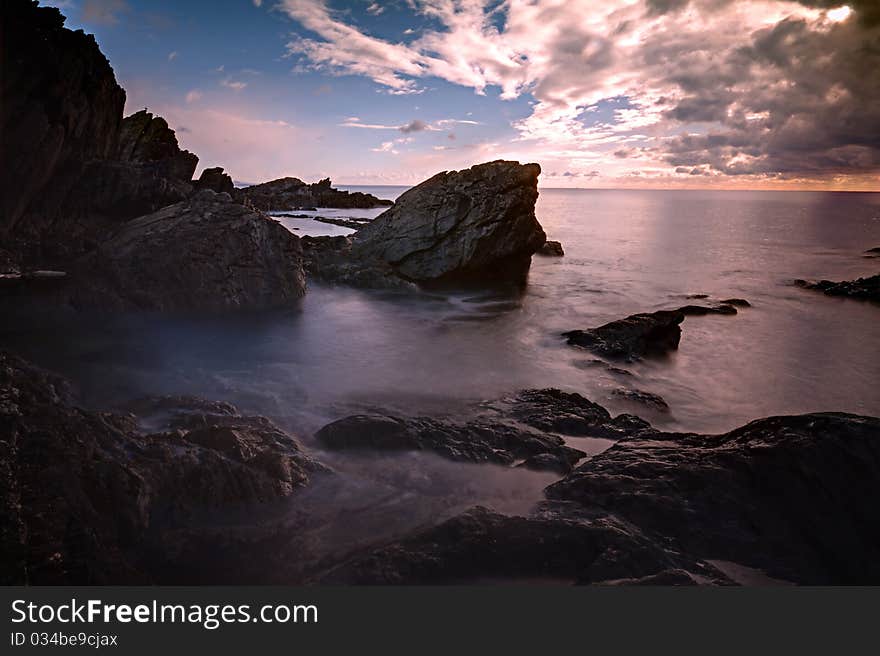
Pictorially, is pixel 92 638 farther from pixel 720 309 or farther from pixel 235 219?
pixel 720 309

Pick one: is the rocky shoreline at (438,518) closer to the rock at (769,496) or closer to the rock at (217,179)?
the rock at (769,496)

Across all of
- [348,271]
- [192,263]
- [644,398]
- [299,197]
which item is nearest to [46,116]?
[192,263]

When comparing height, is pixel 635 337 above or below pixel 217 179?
below

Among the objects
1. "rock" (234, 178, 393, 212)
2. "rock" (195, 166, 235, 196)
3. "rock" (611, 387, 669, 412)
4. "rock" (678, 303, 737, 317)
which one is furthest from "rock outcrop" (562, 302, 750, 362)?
Answer: "rock" (234, 178, 393, 212)

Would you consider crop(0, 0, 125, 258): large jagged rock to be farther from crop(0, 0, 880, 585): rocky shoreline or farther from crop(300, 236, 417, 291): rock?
crop(300, 236, 417, 291): rock

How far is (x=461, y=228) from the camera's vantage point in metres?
20.2

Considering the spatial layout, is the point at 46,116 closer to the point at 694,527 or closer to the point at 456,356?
the point at 456,356

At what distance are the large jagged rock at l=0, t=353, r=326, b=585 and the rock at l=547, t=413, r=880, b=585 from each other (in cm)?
330

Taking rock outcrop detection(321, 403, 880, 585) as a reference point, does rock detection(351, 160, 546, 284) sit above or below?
above

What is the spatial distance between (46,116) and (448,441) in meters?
12.2

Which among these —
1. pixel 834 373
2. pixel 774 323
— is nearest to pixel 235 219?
pixel 834 373

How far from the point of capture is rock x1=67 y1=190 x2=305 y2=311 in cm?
1190

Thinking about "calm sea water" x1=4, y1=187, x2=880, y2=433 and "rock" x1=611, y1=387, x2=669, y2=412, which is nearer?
"calm sea water" x1=4, y1=187, x2=880, y2=433

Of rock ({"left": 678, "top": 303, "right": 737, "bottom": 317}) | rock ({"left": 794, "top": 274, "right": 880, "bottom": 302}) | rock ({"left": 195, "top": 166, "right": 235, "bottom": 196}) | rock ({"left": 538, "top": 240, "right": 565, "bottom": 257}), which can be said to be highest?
rock ({"left": 195, "top": 166, "right": 235, "bottom": 196})
